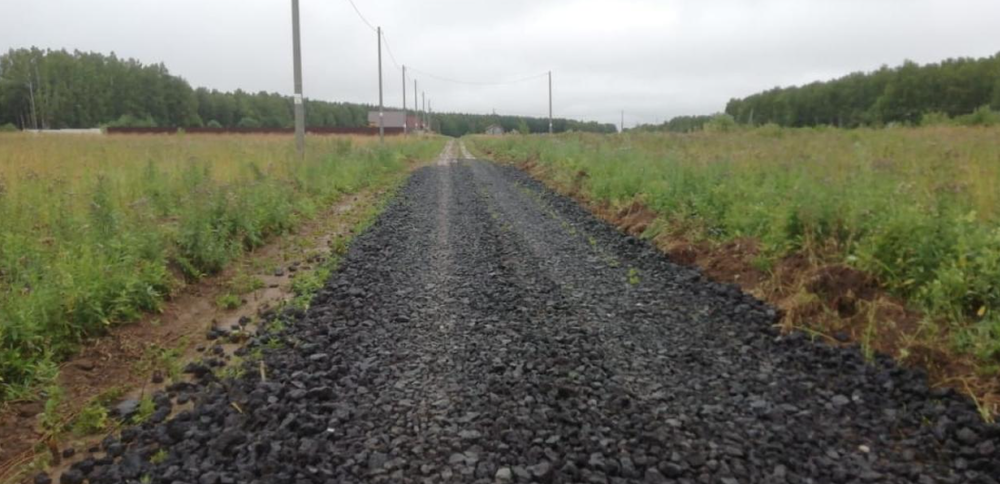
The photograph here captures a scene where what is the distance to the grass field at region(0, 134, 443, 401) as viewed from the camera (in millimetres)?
4848

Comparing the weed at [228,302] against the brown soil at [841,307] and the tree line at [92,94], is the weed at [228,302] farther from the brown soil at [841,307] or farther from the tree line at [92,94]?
the tree line at [92,94]

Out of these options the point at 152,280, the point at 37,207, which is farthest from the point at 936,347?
the point at 37,207

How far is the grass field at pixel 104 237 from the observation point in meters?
4.85

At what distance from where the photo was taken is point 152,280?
6.21m

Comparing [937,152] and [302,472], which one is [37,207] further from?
[937,152]

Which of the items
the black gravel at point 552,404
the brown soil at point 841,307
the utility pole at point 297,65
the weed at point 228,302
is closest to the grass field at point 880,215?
the brown soil at point 841,307

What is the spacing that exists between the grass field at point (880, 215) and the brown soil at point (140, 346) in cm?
512

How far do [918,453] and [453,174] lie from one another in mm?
22335

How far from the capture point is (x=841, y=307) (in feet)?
18.5

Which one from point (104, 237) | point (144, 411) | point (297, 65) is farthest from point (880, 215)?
point (297, 65)

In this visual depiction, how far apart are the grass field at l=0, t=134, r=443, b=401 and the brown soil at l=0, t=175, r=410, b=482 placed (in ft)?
0.46

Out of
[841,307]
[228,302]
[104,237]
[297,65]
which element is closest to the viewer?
[841,307]

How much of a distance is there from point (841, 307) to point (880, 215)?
44.5 inches

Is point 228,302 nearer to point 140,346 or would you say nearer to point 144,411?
point 140,346
